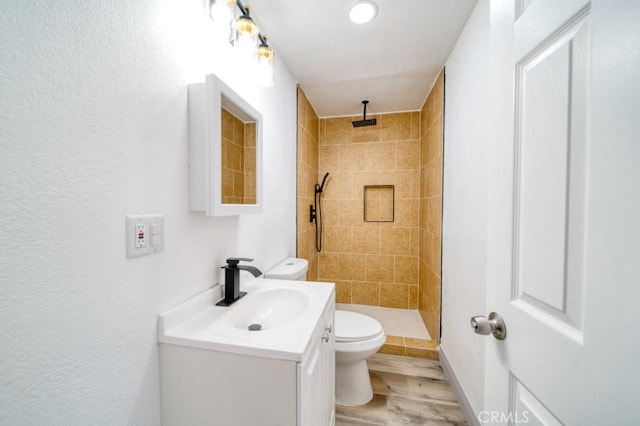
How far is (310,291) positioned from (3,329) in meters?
0.87

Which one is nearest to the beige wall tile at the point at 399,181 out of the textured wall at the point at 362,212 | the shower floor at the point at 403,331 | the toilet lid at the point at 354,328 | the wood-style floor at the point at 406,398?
the textured wall at the point at 362,212

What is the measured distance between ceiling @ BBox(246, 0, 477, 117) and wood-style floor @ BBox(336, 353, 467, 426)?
Result: 2.36 m

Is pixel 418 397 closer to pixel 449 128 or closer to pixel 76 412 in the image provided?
pixel 76 412

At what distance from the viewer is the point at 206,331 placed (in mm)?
762

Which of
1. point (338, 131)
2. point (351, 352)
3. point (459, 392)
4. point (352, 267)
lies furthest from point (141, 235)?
point (338, 131)

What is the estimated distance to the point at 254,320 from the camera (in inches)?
41.3

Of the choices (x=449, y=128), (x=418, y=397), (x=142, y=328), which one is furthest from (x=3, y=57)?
(x=418, y=397)

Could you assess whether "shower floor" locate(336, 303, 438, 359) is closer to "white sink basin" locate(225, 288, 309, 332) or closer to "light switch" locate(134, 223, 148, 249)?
"white sink basin" locate(225, 288, 309, 332)

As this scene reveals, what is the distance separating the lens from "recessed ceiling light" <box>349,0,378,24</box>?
1274mm

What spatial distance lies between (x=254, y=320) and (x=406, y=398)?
125cm

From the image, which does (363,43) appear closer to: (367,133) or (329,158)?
(367,133)

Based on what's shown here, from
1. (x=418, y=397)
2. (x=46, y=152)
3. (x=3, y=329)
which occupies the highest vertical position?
(x=46, y=152)

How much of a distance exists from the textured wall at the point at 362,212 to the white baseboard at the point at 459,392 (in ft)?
2.95

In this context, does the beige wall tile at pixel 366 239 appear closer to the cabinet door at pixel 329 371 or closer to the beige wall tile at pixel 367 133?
the beige wall tile at pixel 367 133
